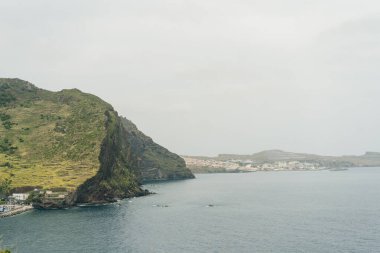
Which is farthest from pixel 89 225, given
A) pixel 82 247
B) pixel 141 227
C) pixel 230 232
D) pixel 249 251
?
pixel 249 251

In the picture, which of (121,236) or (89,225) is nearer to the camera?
(121,236)

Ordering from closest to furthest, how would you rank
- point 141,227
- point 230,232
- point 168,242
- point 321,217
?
point 168,242, point 230,232, point 141,227, point 321,217

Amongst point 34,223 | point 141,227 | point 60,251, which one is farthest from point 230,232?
point 34,223

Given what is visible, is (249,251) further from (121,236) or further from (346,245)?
(121,236)

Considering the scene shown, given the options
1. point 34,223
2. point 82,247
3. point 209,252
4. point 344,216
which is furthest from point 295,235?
point 34,223

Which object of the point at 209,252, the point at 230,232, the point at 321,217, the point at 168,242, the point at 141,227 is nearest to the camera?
the point at 209,252

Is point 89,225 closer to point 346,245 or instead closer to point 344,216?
point 346,245

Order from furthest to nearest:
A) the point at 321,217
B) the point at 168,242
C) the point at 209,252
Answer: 1. the point at 321,217
2. the point at 168,242
3. the point at 209,252

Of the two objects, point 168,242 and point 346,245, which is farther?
point 168,242
